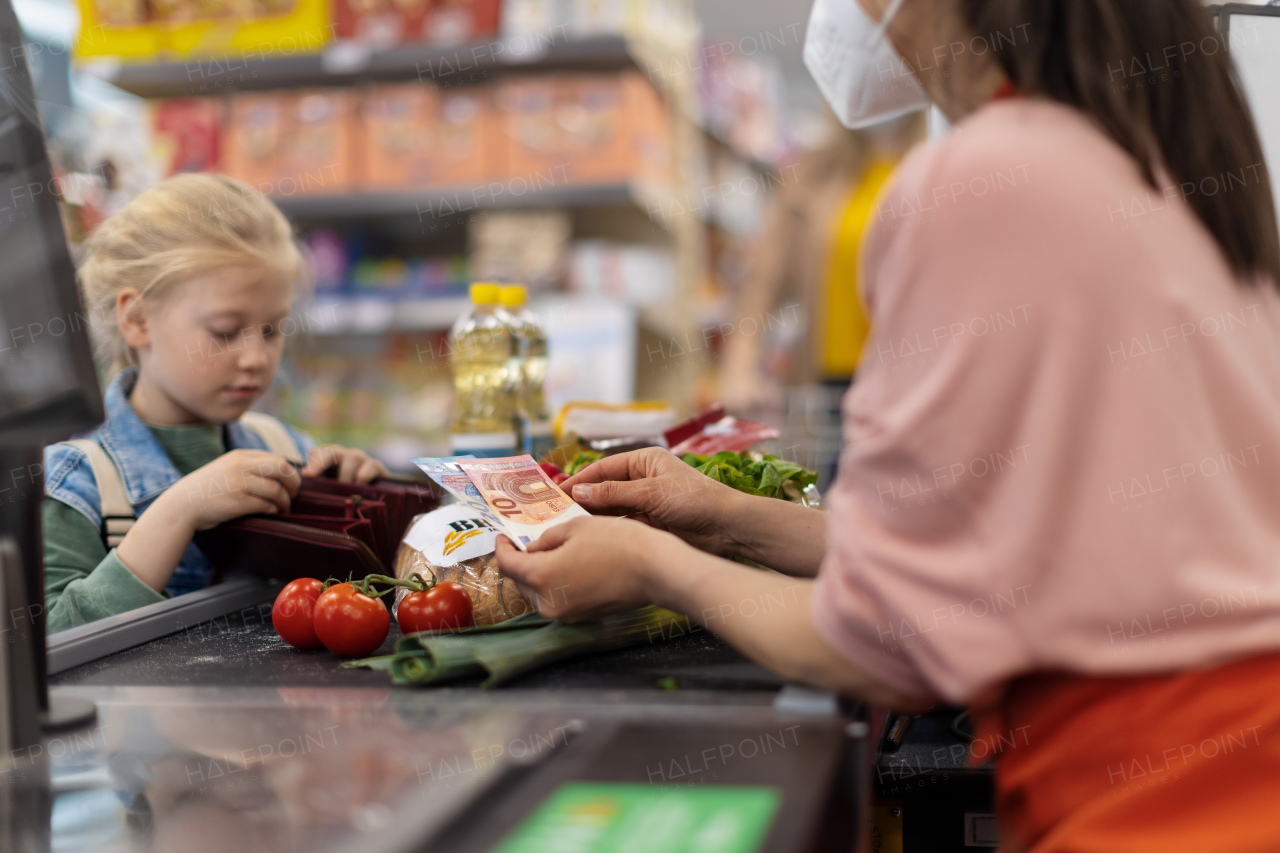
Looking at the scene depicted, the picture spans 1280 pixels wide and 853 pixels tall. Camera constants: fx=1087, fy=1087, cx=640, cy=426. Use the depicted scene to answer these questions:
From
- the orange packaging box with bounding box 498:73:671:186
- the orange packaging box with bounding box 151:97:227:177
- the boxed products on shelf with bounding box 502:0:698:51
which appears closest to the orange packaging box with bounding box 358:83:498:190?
the orange packaging box with bounding box 498:73:671:186

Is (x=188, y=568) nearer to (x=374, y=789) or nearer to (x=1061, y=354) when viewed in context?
(x=374, y=789)

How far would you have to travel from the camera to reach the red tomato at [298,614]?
4.05 ft

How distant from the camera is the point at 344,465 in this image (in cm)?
183

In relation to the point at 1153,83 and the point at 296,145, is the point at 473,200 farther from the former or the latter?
the point at 1153,83

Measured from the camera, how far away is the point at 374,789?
30.6 inches

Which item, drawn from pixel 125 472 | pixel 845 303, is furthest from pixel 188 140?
pixel 125 472

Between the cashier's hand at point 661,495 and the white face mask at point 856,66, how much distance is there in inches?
20.2

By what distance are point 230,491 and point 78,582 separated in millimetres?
252

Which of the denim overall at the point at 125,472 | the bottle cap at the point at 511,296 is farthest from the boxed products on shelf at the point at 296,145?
the denim overall at the point at 125,472

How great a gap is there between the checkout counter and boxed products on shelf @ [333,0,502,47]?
364 cm

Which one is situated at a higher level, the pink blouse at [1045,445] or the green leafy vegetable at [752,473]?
the pink blouse at [1045,445]

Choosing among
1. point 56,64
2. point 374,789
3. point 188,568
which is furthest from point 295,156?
point 374,789

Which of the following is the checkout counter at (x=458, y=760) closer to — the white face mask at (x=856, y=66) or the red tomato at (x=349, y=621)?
the red tomato at (x=349, y=621)

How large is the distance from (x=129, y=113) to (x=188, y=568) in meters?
3.95
